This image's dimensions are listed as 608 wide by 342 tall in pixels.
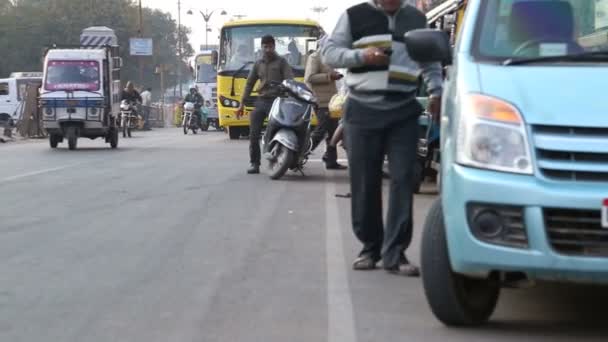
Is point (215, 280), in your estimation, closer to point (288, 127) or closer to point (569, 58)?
point (569, 58)

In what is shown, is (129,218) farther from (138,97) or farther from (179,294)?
(138,97)

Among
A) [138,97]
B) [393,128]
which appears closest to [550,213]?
[393,128]

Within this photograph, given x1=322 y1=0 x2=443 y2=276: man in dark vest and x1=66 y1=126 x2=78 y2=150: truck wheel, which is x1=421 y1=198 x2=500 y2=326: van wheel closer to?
x1=322 y1=0 x2=443 y2=276: man in dark vest

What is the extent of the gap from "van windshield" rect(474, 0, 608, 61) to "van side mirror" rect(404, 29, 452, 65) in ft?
0.60

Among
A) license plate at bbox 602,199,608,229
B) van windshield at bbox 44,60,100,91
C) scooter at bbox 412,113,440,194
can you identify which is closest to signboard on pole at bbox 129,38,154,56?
van windshield at bbox 44,60,100,91

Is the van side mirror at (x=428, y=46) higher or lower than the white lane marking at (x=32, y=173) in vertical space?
higher

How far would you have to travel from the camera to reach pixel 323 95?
16.5 m

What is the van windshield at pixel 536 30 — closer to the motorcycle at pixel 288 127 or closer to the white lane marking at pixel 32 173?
the motorcycle at pixel 288 127

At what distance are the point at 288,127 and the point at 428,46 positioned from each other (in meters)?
8.61

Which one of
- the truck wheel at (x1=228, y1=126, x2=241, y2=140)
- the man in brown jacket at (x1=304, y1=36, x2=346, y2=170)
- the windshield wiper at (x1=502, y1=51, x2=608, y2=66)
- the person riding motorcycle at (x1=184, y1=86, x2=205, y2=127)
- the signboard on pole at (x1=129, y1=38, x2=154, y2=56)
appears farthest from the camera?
the signboard on pole at (x1=129, y1=38, x2=154, y2=56)

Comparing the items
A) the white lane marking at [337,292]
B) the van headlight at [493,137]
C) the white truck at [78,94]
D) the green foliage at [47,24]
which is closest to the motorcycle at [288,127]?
the white lane marking at [337,292]

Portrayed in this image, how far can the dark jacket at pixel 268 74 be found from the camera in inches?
607

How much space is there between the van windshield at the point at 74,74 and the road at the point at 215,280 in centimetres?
1149

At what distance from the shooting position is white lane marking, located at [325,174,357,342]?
19.5ft
